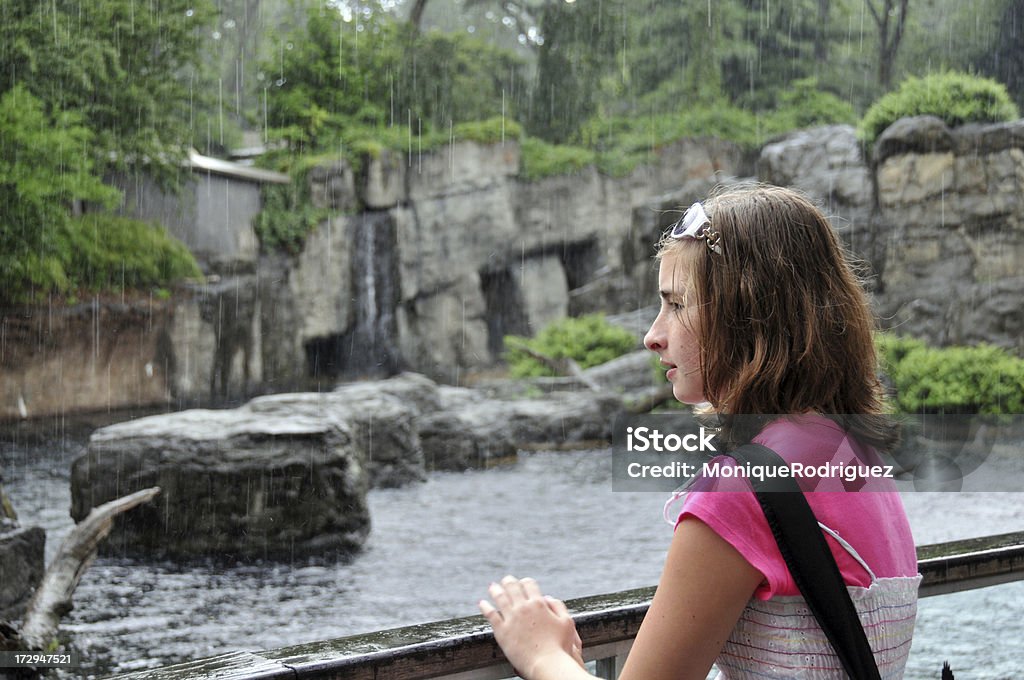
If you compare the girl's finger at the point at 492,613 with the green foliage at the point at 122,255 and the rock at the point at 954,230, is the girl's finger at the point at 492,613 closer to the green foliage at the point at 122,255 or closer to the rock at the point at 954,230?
the rock at the point at 954,230

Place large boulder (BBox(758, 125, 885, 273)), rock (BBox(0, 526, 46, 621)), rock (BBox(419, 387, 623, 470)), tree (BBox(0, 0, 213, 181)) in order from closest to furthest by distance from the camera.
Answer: rock (BBox(0, 526, 46, 621)) < rock (BBox(419, 387, 623, 470)) < large boulder (BBox(758, 125, 885, 273)) < tree (BBox(0, 0, 213, 181))

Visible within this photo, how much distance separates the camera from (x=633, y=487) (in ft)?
40.1

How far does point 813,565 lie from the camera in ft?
2.93

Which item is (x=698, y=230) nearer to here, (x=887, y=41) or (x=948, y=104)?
(x=948, y=104)

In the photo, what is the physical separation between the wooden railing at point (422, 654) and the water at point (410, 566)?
197 inches

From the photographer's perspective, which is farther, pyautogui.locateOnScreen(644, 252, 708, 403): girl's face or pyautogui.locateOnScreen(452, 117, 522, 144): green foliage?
pyautogui.locateOnScreen(452, 117, 522, 144): green foliage

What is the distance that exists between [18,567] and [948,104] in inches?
556

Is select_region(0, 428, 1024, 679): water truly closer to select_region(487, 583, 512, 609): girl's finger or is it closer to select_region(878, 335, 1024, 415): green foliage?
select_region(878, 335, 1024, 415): green foliage

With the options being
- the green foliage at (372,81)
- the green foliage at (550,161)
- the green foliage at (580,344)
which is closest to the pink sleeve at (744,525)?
the green foliage at (580,344)

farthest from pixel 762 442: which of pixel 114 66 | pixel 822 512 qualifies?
pixel 114 66

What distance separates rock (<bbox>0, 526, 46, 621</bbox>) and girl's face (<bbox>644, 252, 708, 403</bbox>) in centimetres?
549

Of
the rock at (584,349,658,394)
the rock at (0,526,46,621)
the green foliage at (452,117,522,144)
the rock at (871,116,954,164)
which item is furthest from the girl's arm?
the green foliage at (452,117,522,144)

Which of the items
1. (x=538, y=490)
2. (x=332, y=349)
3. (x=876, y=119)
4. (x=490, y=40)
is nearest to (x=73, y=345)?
(x=332, y=349)

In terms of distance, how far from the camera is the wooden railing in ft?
3.53
